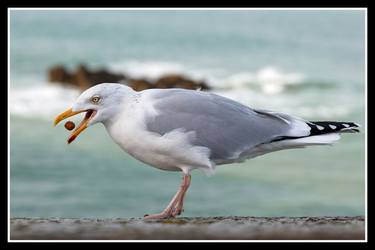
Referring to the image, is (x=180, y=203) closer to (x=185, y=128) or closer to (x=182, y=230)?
(x=185, y=128)

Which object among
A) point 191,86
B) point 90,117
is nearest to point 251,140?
point 90,117

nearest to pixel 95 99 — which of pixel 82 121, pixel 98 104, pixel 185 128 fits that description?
pixel 98 104

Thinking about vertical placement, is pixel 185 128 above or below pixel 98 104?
below

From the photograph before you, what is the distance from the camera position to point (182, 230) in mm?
2707

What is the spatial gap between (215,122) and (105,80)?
683 cm

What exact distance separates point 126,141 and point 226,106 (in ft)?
1.97

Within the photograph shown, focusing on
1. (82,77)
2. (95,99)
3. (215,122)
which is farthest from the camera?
(82,77)

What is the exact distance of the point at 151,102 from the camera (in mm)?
3480

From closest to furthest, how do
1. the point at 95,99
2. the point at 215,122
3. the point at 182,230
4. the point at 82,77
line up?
the point at 182,230 → the point at 95,99 → the point at 215,122 → the point at 82,77

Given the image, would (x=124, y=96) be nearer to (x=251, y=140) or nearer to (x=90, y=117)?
(x=90, y=117)

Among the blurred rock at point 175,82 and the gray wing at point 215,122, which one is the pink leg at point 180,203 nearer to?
the gray wing at point 215,122

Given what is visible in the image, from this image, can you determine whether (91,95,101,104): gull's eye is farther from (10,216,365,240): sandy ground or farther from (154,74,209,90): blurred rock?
(154,74,209,90): blurred rock

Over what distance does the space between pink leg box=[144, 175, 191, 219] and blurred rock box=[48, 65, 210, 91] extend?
660cm

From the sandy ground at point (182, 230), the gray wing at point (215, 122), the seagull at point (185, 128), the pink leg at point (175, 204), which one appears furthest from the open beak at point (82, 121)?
the sandy ground at point (182, 230)
